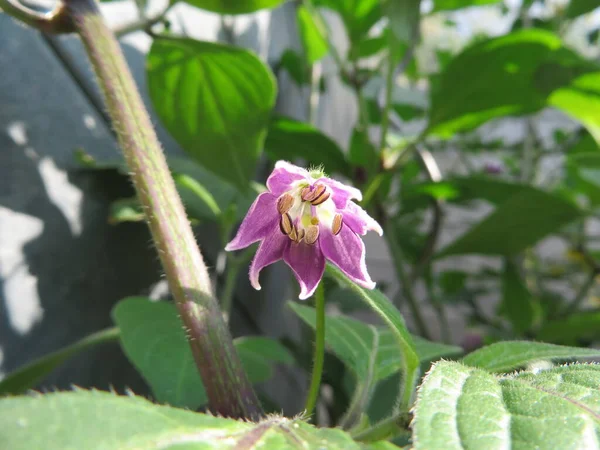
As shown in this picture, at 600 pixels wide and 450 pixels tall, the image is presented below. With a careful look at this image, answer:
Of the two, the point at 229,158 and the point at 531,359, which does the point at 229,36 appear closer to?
the point at 229,158

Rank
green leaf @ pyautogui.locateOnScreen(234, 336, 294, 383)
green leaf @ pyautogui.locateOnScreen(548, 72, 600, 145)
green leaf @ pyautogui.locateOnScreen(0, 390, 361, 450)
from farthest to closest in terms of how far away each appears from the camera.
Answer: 1. green leaf @ pyautogui.locateOnScreen(548, 72, 600, 145)
2. green leaf @ pyautogui.locateOnScreen(234, 336, 294, 383)
3. green leaf @ pyautogui.locateOnScreen(0, 390, 361, 450)

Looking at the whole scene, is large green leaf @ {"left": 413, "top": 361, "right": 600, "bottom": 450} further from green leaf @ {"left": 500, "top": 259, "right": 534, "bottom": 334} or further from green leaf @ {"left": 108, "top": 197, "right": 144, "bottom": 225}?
green leaf @ {"left": 500, "top": 259, "right": 534, "bottom": 334}

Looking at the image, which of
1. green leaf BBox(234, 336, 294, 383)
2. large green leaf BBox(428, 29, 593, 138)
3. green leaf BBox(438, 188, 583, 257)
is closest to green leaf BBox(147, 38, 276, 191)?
green leaf BBox(234, 336, 294, 383)

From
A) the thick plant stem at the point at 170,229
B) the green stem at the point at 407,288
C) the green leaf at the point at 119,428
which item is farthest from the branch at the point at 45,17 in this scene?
A: the green stem at the point at 407,288

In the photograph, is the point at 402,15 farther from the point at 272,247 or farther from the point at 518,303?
the point at 518,303

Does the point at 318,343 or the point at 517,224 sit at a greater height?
the point at 318,343

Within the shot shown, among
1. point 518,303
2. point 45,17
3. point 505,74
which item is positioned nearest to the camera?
point 45,17

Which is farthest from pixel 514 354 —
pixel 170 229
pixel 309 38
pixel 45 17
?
pixel 309 38
